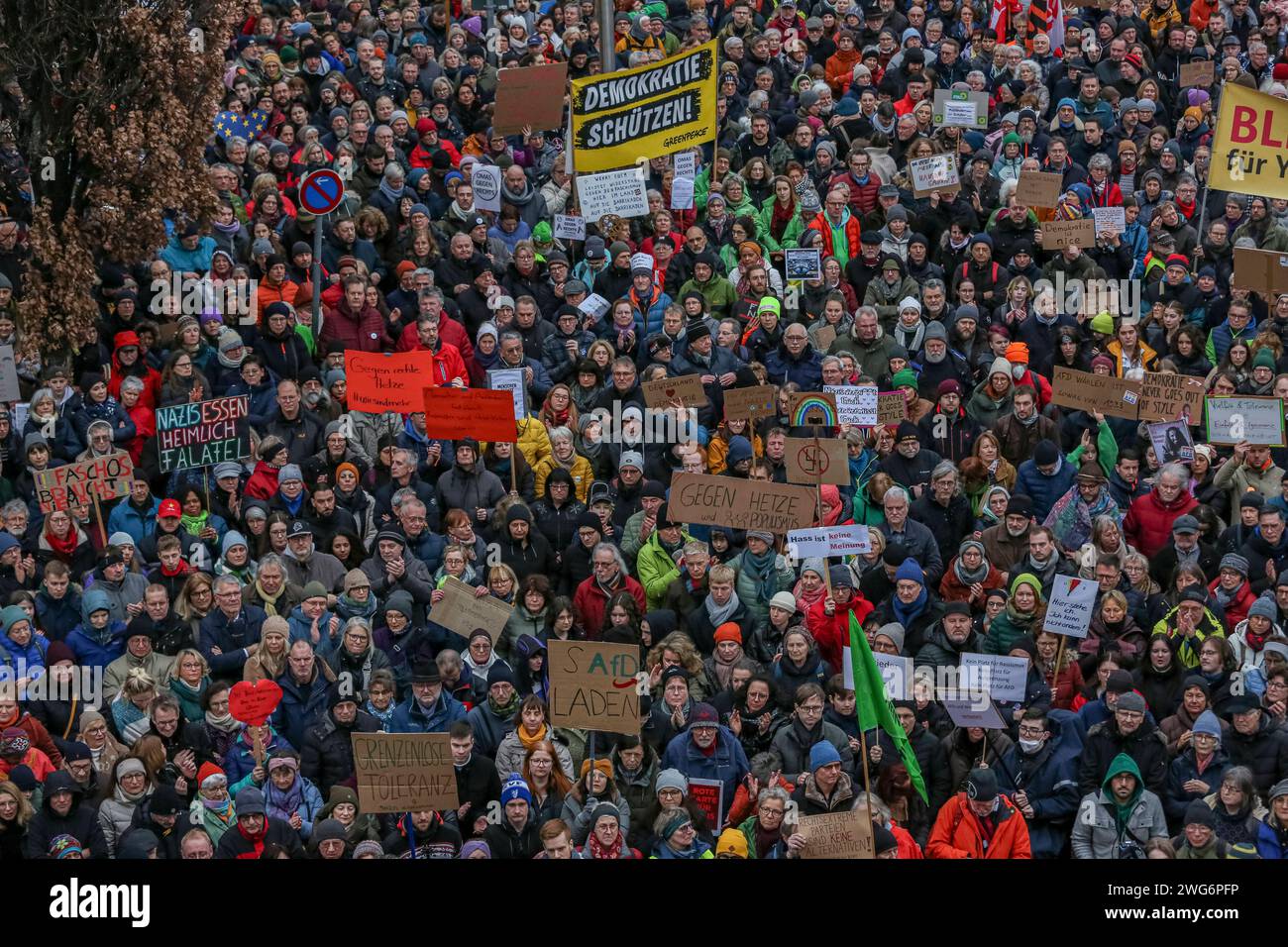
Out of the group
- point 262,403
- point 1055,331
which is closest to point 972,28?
point 1055,331

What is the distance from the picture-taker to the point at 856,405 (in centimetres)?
1636

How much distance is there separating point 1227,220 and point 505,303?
20.5ft

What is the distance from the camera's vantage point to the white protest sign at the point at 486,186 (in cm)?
1955

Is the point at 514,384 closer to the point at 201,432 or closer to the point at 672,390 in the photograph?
the point at 672,390

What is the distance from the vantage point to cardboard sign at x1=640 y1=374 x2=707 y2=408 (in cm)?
1683

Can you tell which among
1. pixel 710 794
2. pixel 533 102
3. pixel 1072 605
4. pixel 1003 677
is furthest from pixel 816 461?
pixel 533 102

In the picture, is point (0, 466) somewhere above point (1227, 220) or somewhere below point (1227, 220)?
below

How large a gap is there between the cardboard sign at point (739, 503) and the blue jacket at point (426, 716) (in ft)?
7.72

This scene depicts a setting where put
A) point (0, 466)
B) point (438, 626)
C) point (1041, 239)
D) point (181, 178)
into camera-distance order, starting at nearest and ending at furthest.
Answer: point (438, 626) → point (0, 466) → point (181, 178) → point (1041, 239)

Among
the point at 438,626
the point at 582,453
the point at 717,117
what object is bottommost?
the point at 438,626

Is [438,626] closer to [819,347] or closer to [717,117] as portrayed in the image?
[819,347]

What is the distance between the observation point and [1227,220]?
19.6 m

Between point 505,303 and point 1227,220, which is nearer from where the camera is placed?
point 505,303

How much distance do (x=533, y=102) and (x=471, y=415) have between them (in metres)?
5.62
